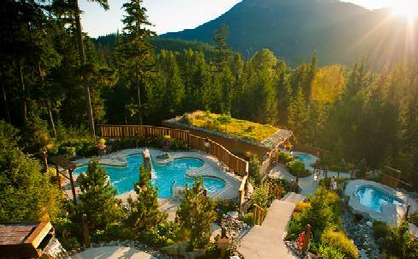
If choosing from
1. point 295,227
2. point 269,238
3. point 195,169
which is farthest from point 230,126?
point 269,238

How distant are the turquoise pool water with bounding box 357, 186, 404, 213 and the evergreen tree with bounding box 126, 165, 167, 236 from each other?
1508 cm

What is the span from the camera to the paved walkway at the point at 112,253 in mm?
8891

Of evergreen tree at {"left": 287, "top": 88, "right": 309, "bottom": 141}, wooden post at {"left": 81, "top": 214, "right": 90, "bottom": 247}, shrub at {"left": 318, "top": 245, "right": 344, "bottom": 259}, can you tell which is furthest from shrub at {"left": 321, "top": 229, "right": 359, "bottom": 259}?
evergreen tree at {"left": 287, "top": 88, "right": 309, "bottom": 141}

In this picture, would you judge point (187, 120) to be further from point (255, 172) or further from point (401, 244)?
point (401, 244)

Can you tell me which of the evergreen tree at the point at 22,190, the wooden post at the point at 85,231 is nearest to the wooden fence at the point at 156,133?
the wooden post at the point at 85,231

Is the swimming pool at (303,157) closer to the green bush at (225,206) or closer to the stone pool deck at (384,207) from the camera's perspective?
the stone pool deck at (384,207)

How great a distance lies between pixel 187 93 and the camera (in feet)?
127

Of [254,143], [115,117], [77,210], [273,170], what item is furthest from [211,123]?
[115,117]

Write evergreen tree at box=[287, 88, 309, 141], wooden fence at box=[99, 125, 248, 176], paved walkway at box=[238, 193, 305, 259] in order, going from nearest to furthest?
paved walkway at box=[238, 193, 305, 259], wooden fence at box=[99, 125, 248, 176], evergreen tree at box=[287, 88, 309, 141]

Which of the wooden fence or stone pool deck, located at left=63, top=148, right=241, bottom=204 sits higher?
the wooden fence

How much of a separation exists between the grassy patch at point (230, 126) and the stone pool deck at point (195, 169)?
17.8 feet

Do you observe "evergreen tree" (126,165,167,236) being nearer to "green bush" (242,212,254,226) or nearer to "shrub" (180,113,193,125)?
"green bush" (242,212,254,226)

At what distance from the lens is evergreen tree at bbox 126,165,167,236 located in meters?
9.83

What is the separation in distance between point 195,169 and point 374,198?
13148 mm
